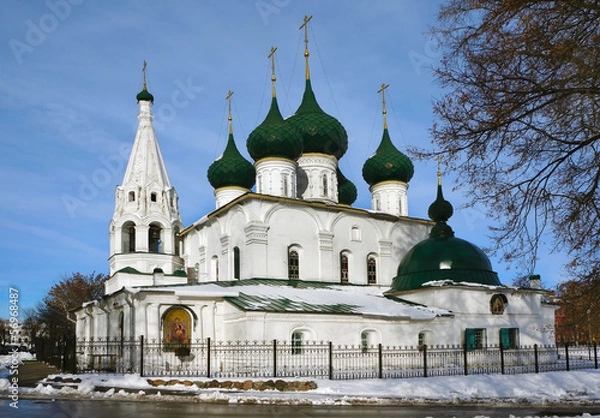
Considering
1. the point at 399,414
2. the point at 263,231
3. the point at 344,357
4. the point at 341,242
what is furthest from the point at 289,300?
the point at 399,414

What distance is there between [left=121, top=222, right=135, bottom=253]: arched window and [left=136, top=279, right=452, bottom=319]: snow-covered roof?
7.41 meters

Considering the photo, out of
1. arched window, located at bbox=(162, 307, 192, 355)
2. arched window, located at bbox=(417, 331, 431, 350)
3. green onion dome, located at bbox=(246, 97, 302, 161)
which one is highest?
green onion dome, located at bbox=(246, 97, 302, 161)

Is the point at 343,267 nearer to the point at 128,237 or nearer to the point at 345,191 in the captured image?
the point at 345,191

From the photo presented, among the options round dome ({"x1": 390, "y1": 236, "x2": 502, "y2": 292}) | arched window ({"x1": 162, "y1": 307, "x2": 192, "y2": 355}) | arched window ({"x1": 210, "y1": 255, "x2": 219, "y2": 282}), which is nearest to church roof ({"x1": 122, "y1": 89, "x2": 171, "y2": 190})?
arched window ({"x1": 210, "y1": 255, "x2": 219, "y2": 282})

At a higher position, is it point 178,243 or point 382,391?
point 178,243

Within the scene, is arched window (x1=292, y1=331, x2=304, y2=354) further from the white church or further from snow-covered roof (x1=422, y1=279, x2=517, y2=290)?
snow-covered roof (x1=422, y1=279, x2=517, y2=290)

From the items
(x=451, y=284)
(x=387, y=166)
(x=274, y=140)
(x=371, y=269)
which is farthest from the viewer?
(x=387, y=166)

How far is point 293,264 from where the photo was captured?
24703 millimetres

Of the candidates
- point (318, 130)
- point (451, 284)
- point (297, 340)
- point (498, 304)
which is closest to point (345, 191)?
point (318, 130)

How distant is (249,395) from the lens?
41.8 ft

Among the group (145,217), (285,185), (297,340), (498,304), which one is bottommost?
(297,340)

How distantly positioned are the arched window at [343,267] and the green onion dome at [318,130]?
5375 mm

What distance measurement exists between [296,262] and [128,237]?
8.56 metres

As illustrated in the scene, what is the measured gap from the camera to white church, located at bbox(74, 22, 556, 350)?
64.6ft
